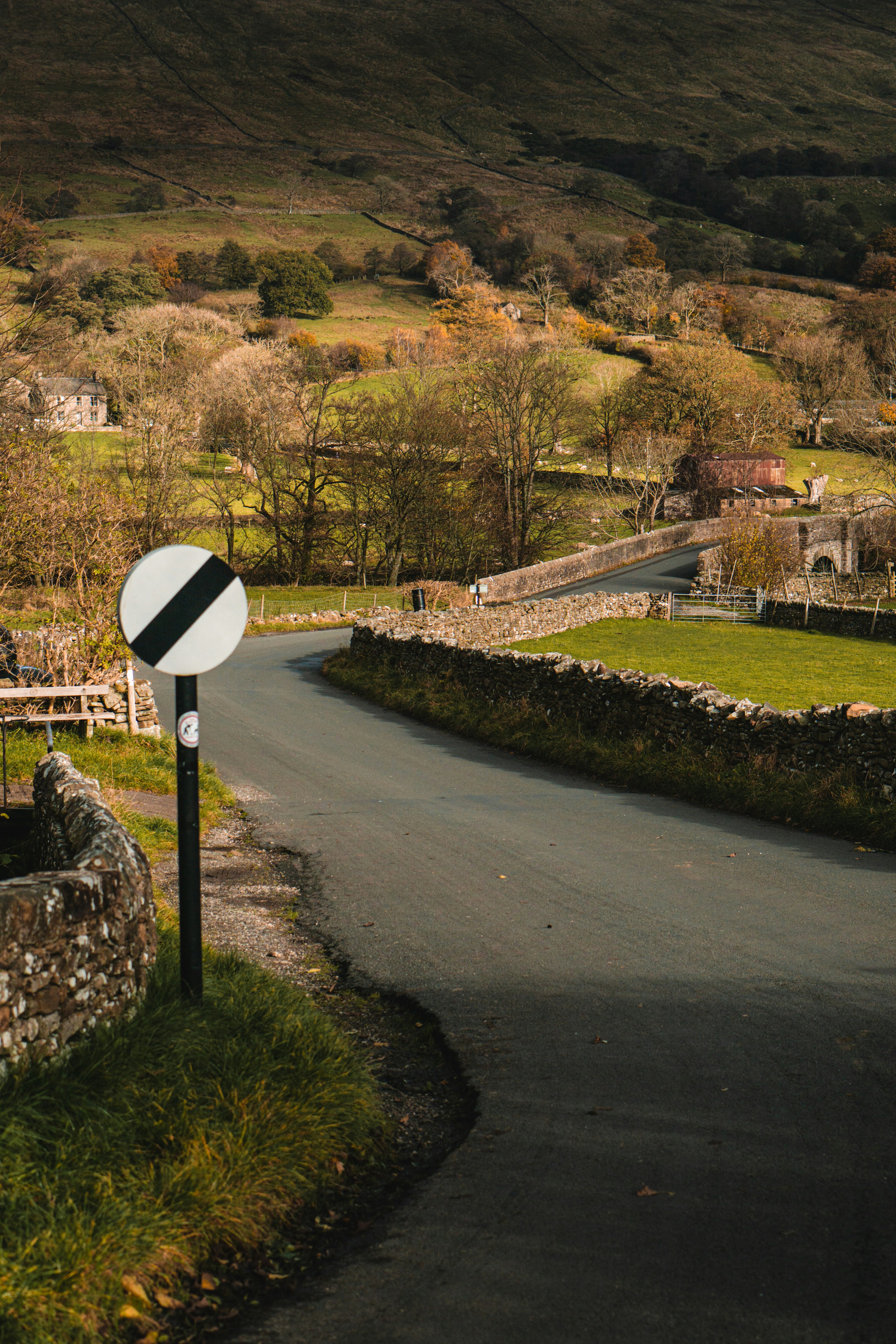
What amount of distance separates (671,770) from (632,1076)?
9002 millimetres

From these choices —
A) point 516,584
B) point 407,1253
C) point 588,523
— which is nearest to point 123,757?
point 407,1253

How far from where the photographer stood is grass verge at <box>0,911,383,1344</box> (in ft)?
11.0

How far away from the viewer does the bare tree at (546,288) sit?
109 m

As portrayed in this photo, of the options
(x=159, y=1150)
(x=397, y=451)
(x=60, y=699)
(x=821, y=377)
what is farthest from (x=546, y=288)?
(x=159, y=1150)

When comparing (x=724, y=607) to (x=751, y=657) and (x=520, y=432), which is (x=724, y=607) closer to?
(x=751, y=657)

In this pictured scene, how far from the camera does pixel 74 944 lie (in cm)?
445

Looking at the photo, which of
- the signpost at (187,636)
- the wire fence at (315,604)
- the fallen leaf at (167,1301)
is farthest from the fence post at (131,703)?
the wire fence at (315,604)

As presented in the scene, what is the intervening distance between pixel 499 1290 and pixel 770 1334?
898 millimetres

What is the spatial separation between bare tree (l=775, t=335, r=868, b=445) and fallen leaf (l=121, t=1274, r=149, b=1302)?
10684 centimetres

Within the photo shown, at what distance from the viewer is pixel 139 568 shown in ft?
15.8

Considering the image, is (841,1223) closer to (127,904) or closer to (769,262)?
(127,904)

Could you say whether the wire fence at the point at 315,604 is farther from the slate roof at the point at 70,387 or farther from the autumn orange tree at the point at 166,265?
the autumn orange tree at the point at 166,265

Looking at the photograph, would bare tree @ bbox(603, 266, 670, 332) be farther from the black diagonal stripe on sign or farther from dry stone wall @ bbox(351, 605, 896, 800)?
the black diagonal stripe on sign

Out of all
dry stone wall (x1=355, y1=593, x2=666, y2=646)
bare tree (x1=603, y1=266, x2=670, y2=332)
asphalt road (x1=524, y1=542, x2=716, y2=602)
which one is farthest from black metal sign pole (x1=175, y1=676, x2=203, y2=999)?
bare tree (x1=603, y1=266, x2=670, y2=332)
